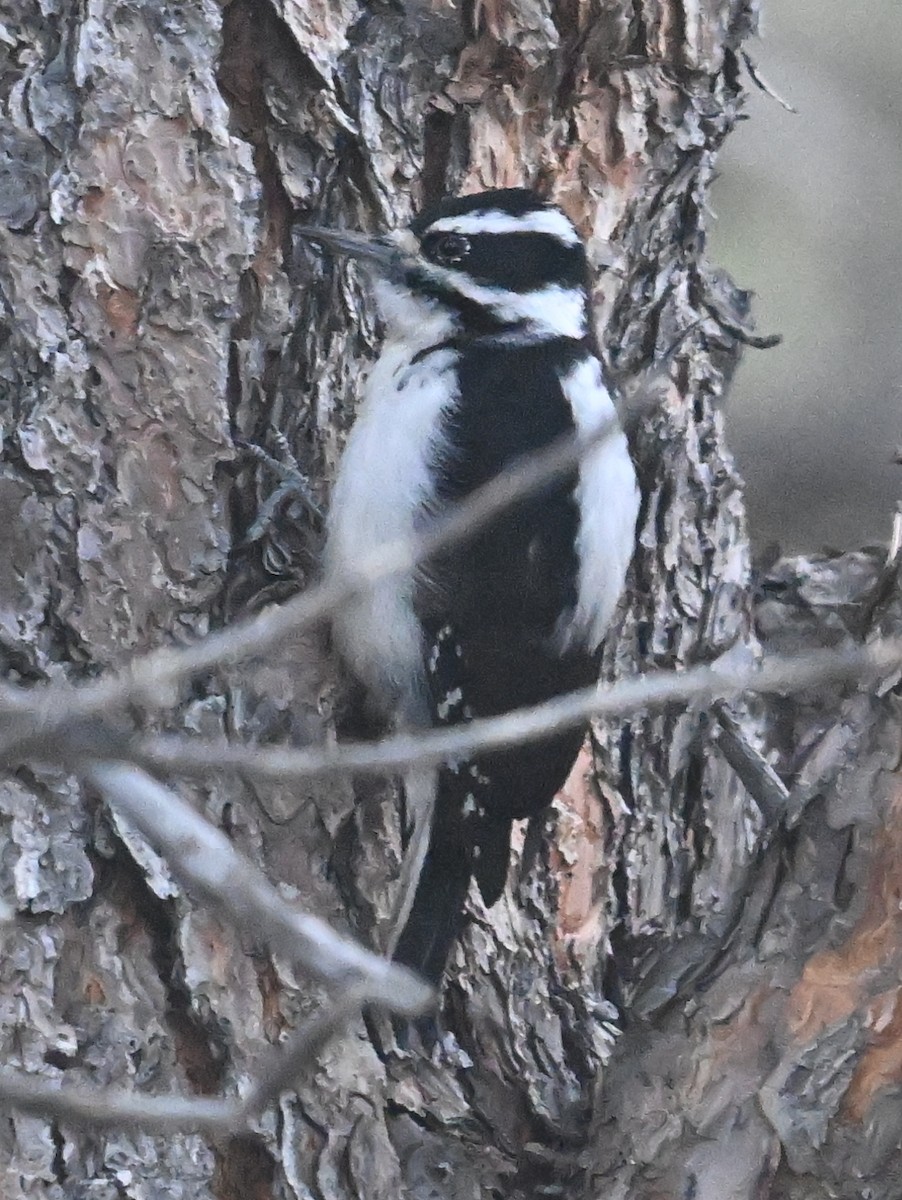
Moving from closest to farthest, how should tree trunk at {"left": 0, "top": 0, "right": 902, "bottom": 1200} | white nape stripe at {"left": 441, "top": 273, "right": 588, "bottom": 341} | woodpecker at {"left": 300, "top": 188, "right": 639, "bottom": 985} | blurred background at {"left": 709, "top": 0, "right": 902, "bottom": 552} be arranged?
1. tree trunk at {"left": 0, "top": 0, "right": 902, "bottom": 1200}
2. woodpecker at {"left": 300, "top": 188, "right": 639, "bottom": 985}
3. white nape stripe at {"left": 441, "top": 273, "right": 588, "bottom": 341}
4. blurred background at {"left": 709, "top": 0, "right": 902, "bottom": 552}

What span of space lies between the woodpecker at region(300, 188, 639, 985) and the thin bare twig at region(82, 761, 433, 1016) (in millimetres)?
866

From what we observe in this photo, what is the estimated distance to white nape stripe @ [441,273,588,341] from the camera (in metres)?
1.85

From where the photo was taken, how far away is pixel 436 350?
1825 millimetres

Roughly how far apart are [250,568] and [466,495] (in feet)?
0.82

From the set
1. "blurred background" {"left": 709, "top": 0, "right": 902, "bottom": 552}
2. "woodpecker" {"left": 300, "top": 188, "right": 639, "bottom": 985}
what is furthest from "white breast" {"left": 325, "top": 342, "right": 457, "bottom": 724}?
"blurred background" {"left": 709, "top": 0, "right": 902, "bottom": 552}

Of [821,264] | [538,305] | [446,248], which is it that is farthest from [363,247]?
[821,264]

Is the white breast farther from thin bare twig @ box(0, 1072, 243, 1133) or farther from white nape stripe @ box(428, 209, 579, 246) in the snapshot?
thin bare twig @ box(0, 1072, 243, 1133)

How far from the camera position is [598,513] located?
180cm

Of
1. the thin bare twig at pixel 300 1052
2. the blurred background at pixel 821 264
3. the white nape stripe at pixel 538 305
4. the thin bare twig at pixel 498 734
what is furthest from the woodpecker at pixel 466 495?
the blurred background at pixel 821 264

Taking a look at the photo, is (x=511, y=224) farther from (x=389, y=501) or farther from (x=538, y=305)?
(x=389, y=501)

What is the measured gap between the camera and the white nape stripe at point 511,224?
1.75m

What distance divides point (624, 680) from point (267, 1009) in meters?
0.57

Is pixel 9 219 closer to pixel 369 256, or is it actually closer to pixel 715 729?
pixel 369 256

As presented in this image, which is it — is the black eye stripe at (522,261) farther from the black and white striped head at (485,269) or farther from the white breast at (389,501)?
the white breast at (389,501)
